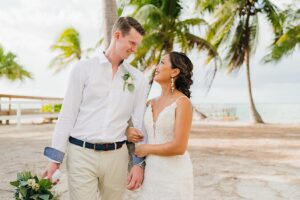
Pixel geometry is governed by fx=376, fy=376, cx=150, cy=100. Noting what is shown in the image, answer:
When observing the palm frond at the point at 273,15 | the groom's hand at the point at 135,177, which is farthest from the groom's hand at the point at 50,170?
the palm frond at the point at 273,15

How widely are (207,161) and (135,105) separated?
529cm

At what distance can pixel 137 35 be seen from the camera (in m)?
2.53

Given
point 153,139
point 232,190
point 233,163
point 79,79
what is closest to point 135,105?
point 153,139

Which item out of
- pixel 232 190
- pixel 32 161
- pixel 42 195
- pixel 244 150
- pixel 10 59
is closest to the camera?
pixel 42 195

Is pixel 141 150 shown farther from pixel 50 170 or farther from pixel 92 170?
pixel 50 170

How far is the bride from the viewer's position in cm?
252

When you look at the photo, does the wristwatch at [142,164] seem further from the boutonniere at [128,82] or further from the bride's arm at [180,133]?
the boutonniere at [128,82]

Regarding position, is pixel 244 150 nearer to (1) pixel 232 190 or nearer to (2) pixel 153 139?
(1) pixel 232 190

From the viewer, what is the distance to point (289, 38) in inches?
708

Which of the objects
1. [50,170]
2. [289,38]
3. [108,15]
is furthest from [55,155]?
[289,38]

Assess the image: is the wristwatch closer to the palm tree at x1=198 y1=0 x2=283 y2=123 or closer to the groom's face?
the groom's face

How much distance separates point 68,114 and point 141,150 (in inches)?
22.3

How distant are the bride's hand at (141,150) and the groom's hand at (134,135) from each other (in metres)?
0.05

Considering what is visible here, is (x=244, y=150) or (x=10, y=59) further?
(x=10, y=59)
